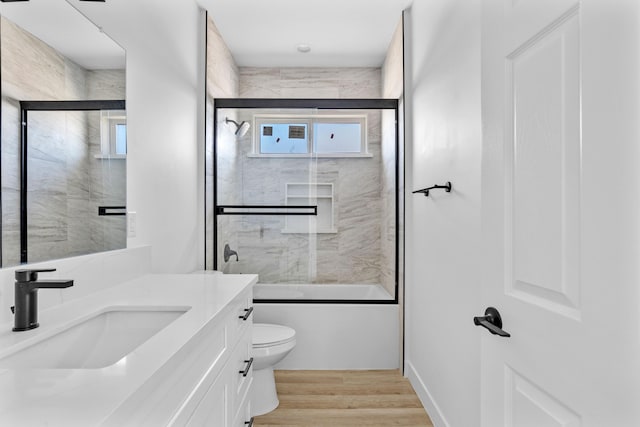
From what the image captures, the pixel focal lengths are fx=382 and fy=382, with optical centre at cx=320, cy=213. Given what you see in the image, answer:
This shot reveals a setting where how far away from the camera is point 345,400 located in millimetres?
2332

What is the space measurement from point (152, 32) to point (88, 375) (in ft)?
5.96

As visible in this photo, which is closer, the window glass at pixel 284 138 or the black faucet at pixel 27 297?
the black faucet at pixel 27 297

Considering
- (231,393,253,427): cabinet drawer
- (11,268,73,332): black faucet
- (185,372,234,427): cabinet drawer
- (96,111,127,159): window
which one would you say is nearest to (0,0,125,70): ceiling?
(96,111,127,159): window

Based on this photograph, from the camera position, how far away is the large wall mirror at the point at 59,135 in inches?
42.0

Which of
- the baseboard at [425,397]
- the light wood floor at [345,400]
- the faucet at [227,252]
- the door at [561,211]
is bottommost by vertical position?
the light wood floor at [345,400]

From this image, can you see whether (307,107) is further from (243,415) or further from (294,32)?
(243,415)

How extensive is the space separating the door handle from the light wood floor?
1.39m

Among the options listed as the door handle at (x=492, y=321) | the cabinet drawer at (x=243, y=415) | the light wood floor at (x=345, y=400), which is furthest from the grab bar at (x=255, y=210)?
the door handle at (x=492, y=321)

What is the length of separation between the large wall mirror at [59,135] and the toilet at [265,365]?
3.23 ft

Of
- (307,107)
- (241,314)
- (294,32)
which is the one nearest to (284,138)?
(307,107)

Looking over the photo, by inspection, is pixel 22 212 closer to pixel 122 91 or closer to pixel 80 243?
pixel 80 243

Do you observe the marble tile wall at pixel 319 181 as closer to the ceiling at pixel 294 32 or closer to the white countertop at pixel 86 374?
the ceiling at pixel 294 32

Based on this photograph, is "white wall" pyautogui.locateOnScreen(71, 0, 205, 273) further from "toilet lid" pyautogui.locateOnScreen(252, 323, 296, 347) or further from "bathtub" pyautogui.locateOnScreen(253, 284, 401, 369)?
"bathtub" pyautogui.locateOnScreen(253, 284, 401, 369)

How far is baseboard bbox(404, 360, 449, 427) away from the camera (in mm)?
1973
